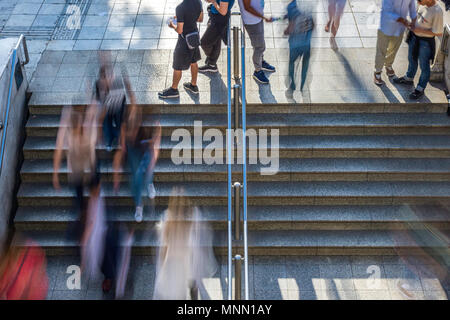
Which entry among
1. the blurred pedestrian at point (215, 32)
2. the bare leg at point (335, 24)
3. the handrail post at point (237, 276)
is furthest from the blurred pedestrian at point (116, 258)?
the bare leg at point (335, 24)

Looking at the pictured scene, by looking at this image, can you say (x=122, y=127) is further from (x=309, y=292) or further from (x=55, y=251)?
(x=309, y=292)

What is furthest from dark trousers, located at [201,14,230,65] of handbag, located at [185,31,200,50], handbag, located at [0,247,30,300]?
handbag, located at [0,247,30,300]

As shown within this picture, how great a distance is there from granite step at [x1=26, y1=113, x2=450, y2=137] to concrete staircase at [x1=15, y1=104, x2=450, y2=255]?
1cm

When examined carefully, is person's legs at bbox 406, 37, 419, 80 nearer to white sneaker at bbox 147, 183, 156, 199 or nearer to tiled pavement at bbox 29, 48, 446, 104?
tiled pavement at bbox 29, 48, 446, 104

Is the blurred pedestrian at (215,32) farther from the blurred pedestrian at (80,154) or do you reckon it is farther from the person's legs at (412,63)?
the person's legs at (412,63)

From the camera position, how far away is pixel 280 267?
734cm

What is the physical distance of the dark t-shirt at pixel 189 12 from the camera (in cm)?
762

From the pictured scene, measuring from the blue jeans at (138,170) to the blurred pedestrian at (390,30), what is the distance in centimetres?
361

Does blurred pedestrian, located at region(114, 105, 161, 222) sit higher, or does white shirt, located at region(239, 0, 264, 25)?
white shirt, located at region(239, 0, 264, 25)

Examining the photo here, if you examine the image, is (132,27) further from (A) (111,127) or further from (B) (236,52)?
(A) (111,127)

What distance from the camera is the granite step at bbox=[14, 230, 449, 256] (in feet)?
24.3
